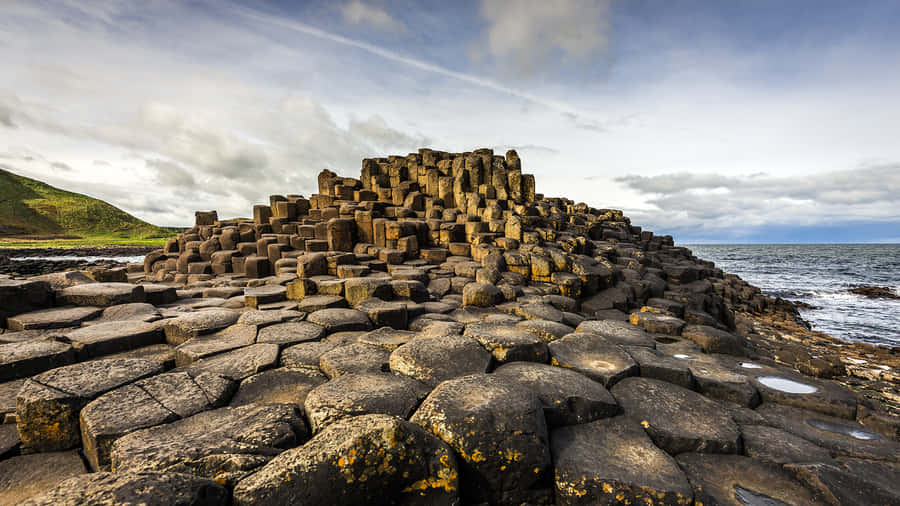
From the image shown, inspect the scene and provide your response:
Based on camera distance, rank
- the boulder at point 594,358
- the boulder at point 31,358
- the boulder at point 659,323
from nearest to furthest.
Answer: the boulder at point 31,358
the boulder at point 594,358
the boulder at point 659,323

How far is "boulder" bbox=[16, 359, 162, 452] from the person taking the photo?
104 inches

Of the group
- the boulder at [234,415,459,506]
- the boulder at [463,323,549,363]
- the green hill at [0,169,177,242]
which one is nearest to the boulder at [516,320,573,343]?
the boulder at [463,323,549,363]

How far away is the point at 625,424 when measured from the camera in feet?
10.0

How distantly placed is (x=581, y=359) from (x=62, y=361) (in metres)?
5.91

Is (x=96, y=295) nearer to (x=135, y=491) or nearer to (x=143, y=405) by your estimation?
(x=143, y=405)

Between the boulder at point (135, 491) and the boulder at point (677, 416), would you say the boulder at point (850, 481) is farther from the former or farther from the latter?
the boulder at point (135, 491)

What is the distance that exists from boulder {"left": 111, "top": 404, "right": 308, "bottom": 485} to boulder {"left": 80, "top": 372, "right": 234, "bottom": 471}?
0.14 metres

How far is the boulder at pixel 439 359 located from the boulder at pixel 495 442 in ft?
2.66

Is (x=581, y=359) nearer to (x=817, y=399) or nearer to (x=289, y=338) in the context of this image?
(x=817, y=399)

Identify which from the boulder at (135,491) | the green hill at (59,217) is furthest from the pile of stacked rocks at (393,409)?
the green hill at (59,217)

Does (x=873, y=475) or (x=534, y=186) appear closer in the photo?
(x=873, y=475)

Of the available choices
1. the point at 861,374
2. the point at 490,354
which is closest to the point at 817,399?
the point at 490,354

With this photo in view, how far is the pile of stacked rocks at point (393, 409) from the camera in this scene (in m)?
2.15

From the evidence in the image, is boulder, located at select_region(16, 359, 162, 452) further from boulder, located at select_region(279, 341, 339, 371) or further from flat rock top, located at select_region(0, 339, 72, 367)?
boulder, located at select_region(279, 341, 339, 371)
